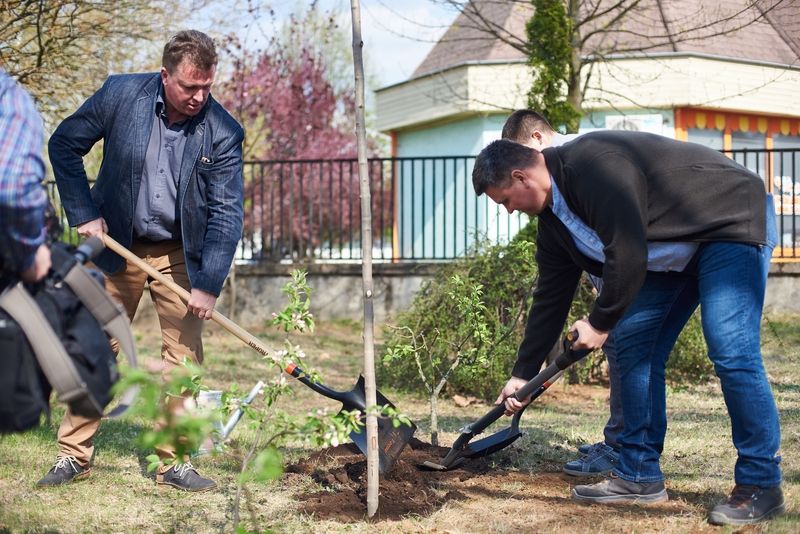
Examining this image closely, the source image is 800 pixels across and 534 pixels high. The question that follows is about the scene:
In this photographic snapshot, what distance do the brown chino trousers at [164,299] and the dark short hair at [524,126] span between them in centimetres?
184

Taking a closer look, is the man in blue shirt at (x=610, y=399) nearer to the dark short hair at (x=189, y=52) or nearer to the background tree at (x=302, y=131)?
the dark short hair at (x=189, y=52)

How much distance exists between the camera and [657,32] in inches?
579

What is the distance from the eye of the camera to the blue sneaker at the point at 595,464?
4.50 meters

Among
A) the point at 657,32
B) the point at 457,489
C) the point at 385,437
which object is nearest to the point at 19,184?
the point at 385,437

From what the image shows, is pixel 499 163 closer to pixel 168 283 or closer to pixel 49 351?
pixel 168 283

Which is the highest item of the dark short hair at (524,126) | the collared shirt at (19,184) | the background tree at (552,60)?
the background tree at (552,60)

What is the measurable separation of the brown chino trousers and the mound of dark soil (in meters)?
0.81

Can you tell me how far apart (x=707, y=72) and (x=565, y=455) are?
11.8 meters

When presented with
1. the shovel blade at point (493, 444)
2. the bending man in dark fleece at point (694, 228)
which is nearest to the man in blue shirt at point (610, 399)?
the shovel blade at point (493, 444)

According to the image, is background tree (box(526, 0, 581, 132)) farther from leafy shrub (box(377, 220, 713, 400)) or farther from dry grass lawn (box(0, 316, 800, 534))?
dry grass lawn (box(0, 316, 800, 534))

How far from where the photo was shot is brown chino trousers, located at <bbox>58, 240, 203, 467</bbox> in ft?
Answer: 14.6

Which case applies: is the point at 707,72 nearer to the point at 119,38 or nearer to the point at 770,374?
the point at 770,374

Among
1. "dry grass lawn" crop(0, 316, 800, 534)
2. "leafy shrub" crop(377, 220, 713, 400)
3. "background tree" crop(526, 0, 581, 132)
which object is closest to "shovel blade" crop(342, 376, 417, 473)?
"dry grass lawn" crop(0, 316, 800, 534)

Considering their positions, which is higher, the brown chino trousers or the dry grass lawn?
the brown chino trousers
